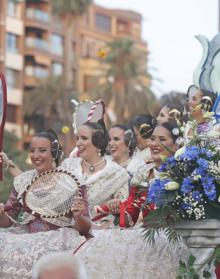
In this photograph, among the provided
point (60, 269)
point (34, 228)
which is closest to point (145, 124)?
point (34, 228)

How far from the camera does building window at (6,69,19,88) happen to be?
67188 millimetres

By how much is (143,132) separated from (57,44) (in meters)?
63.7

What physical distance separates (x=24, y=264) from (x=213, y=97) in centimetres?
342

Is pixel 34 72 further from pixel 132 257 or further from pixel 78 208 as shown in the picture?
pixel 132 257

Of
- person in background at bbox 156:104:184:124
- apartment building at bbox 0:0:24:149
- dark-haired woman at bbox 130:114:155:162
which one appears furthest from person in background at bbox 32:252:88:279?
apartment building at bbox 0:0:24:149

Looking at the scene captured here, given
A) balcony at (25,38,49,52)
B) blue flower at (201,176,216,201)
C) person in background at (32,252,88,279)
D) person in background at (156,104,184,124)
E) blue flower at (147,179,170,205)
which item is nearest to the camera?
person in background at (32,252,88,279)

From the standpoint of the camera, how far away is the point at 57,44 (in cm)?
7319

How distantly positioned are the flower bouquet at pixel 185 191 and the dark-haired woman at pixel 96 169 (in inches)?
80.7

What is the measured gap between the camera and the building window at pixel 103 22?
82.4 metres

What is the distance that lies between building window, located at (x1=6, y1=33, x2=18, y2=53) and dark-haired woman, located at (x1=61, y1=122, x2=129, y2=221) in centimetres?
5882

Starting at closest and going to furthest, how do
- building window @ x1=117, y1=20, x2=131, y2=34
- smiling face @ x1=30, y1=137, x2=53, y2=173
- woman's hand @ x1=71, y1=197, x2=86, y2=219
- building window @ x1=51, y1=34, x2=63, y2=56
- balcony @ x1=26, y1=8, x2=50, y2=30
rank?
woman's hand @ x1=71, y1=197, x2=86, y2=219 < smiling face @ x1=30, y1=137, x2=53, y2=173 < balcony @ x1=26, y1=8, x2=50, y2=30 < building window @ x1=51, y1=34, x2=63, y2=56 < building window @ x1=117, y1=20, x2=131, y2=34

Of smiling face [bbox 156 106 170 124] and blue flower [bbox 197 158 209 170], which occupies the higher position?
smiling face [bbox 156 106 170 124]

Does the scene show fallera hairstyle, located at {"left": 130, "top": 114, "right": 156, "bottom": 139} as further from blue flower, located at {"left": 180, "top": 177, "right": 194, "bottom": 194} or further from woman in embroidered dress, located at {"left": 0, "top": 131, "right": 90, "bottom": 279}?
blue flower, located at {"left": 180, "top": 177, "right": 194, "bottom": 194}

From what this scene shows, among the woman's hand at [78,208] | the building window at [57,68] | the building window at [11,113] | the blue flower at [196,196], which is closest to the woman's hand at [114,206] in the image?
the woman's hand at [78,208]
